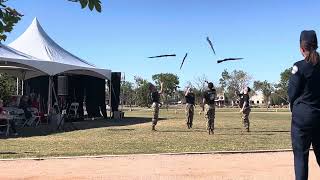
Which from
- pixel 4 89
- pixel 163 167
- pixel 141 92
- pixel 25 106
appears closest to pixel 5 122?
pixel 25 106

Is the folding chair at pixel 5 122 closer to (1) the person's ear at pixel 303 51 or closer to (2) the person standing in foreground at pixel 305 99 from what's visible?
(2) the person standing in foreground at pixel 305 99

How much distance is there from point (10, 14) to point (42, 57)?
21.9 meters

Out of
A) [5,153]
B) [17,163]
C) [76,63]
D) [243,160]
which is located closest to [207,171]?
[243,160]

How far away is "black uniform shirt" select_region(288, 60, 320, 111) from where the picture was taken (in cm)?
600

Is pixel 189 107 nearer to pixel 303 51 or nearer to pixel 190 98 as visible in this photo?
pixel 190 98

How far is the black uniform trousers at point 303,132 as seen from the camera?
602 centimetres

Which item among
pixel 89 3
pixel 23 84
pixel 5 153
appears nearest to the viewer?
pixel 89 3

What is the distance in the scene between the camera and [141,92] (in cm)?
9681

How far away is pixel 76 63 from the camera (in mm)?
28141

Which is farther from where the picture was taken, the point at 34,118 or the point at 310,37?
the point at 34,118

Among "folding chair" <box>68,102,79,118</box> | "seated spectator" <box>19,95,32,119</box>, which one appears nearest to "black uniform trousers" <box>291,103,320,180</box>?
"seated spectator" <box>19,95,32,119</box>

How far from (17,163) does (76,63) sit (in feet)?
58.5

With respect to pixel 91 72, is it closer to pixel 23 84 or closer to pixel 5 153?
pixel 23 84

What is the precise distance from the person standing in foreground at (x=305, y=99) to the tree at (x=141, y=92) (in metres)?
84.3
